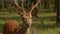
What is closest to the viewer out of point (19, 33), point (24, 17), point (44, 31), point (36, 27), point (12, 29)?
point (24, 17)

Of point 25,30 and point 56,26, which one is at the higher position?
point 25,30

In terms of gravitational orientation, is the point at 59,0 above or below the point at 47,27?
above

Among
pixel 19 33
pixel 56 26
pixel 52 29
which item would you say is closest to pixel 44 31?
pixel 52 29

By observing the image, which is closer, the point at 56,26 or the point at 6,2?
the point at 56,26

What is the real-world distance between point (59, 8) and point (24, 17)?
20.9 ft

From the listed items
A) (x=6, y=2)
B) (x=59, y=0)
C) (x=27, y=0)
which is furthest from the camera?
(x=6, y=2)

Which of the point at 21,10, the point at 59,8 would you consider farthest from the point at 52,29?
the point at 21,10

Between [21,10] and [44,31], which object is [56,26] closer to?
[44,31]

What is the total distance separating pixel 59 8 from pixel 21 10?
615 cm

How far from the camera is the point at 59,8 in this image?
41.9 feet

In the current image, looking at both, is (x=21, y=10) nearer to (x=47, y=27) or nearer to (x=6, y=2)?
(x=47, y=27)

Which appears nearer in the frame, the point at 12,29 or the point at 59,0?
the point at 12,29

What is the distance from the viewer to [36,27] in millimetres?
11703

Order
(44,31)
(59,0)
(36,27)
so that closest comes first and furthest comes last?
(44,31) → (36,27) → (59,0)
